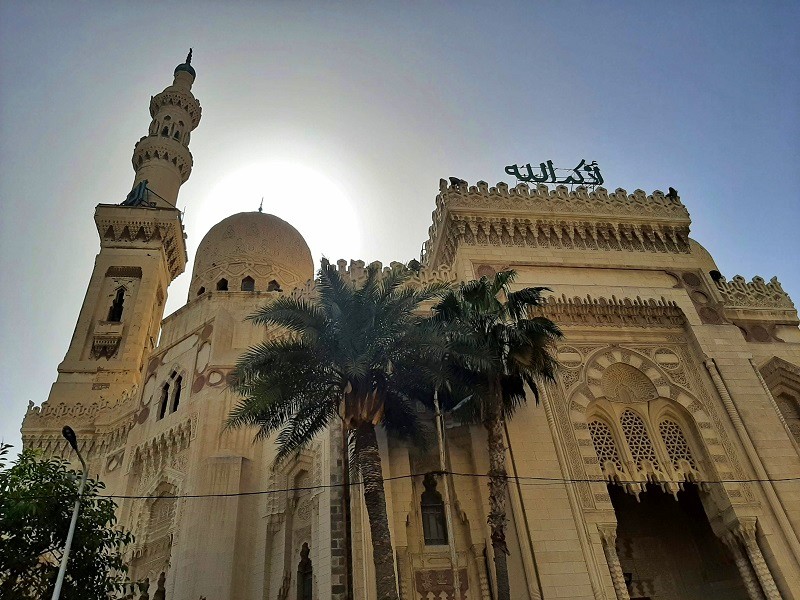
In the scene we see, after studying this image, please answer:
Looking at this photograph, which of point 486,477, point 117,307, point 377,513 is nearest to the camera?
point 377,513

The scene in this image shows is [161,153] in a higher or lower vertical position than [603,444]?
higher

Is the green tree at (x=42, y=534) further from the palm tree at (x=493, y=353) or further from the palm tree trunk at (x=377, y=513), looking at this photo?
the palm tree at (x=493, y=353)

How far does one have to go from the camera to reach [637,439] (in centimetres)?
1603

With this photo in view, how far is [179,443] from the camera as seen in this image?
17.9 meters

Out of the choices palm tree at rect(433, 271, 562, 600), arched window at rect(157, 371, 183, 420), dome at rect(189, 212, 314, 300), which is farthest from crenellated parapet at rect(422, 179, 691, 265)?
arched window at rect(157, 371, 183, 420)

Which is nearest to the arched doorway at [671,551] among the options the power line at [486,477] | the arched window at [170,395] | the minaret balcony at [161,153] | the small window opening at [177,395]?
the power line at [486,477]

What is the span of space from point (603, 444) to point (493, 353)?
511 centimetres

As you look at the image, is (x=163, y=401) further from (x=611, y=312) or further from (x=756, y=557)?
(x=756, y=557)

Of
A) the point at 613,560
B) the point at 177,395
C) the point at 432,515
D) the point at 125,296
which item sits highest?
the point at 125,296

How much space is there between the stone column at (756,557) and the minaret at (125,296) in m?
18.3

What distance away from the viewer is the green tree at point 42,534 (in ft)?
34.9

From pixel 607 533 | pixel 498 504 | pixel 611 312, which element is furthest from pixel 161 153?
pixel 607 533

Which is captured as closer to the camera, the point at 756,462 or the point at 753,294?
the point at 756,462

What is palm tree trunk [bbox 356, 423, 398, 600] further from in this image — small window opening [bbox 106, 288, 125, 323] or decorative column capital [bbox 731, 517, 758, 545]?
small window opening [bbox 106, 288, 125, 323]
